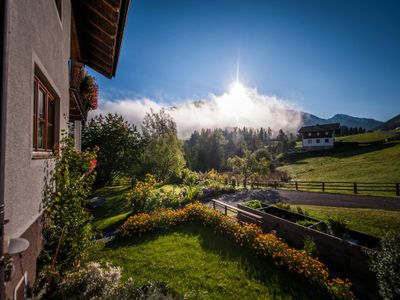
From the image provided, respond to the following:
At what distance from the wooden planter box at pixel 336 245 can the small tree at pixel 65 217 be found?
25.0 feet

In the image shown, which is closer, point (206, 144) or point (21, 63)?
point (21, 63)

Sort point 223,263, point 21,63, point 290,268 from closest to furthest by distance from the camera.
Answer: point 21,63, point 290,268, point 223,263

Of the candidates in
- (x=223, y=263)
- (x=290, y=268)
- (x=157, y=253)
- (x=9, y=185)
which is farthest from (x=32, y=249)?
(x=290, y=268)

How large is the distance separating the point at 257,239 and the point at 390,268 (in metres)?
3.65

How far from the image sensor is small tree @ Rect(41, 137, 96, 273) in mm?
3820

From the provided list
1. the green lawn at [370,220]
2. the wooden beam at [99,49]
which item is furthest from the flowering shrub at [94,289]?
the green lawn at [370,220]

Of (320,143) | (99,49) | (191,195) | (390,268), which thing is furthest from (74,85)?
(320,143)

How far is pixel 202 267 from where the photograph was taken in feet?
19.9

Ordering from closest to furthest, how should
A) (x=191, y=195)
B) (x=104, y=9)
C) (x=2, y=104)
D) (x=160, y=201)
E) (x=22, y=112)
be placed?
(x=2, y=104)
(x=22, y=112)
(x=104, y=9)
(x=160, y=201)
(x=191, y=195)

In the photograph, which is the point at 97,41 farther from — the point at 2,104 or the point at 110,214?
the point at 110,214

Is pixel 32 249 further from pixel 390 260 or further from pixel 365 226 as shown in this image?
pixel 365 226

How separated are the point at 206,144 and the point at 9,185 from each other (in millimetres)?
60699

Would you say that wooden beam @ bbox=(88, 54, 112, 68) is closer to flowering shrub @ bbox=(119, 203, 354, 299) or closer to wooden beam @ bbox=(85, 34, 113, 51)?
wooden beam @ bbox=(85, 34, 113, 51)

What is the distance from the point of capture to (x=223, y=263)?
6.32 m
